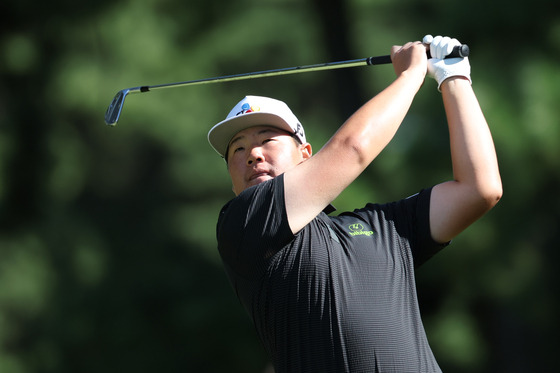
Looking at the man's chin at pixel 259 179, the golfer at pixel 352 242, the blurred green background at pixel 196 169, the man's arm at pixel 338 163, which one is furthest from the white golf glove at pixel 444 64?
the blurred green background at pixel 196 169

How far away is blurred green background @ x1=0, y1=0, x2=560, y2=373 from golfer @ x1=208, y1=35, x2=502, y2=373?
11.0 feet

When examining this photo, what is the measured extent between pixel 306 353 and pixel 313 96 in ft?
18.5

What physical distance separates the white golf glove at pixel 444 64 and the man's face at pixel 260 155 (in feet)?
1.52

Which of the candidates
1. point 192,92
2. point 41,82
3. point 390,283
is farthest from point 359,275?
point 41,82

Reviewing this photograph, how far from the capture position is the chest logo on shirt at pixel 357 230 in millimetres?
2117

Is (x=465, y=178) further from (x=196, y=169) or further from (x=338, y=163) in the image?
(x=196, y=169)

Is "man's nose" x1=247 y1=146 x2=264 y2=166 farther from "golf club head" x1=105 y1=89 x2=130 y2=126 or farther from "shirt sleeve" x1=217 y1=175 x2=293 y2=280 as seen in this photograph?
"golf club head" x1=105 y1=89 x2=130 y2=126

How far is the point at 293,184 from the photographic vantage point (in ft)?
6.55

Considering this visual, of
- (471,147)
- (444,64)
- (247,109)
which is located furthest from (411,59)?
(247,109)

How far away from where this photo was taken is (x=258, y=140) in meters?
2.47

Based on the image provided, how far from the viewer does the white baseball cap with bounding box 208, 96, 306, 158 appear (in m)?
2.47

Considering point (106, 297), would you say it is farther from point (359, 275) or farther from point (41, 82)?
point (359, 275)

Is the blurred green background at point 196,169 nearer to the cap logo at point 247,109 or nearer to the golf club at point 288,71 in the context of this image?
the golf club at point 288,71

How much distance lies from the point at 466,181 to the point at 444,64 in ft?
1.17
